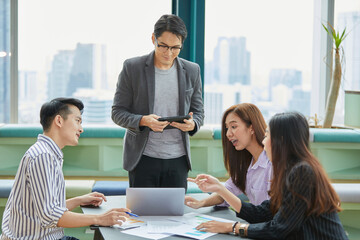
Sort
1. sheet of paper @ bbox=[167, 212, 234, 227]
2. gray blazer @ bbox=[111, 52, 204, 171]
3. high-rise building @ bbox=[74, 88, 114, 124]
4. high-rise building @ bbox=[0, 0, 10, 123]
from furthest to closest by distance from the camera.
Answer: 1. high-rise building @ bbox=[74, 88, 114, 124]
2. high-rise building @ bbox=[0, 0, 10, 123]
3. gray blazer @ bbox=[111, 52, 204, 171]
4. sheet of paper @ bbox=[167, 212, 234, 227]

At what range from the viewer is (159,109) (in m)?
2.77

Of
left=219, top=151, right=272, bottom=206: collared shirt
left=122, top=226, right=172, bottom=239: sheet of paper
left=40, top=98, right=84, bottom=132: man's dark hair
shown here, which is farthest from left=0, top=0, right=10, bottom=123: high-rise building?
left=122, top=226, right=172, bottom=239: sheet of paper

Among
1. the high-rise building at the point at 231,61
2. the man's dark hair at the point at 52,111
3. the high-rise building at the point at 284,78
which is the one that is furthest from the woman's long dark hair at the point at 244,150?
the high-rise building at the point at 284,78

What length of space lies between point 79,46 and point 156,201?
8.05ft

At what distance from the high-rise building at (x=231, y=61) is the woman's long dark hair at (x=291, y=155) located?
2520 mm

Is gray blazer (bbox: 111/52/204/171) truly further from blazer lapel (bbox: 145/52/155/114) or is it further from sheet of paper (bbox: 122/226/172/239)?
sheet of paper (bbox: 122/226/172/239)

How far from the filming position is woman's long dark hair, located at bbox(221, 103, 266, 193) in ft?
7.98

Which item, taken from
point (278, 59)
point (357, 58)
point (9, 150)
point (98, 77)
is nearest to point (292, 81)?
point (278, 59)

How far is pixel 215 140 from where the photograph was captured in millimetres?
4000

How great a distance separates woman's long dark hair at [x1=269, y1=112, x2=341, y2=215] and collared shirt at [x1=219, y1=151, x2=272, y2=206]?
389mm

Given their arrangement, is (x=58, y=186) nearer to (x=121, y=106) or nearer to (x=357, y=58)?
(x=121, y=106)

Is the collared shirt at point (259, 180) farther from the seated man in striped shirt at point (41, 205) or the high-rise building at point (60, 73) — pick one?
the high-rise building at point (60, 73)

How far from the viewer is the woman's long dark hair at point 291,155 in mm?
1801

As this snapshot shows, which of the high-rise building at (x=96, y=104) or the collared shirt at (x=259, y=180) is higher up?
the high-rise building at (x=96, y=104)
